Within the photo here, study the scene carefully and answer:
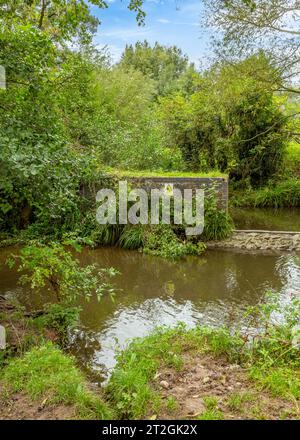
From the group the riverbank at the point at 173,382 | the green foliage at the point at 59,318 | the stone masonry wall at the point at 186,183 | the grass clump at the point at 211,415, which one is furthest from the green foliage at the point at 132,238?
the grass clump at the point at 211,415

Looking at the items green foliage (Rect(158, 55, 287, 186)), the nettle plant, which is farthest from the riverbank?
green foliage (Rect(158, 55, 287, 186))

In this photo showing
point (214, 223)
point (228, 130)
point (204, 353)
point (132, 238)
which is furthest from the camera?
point (228, 130)

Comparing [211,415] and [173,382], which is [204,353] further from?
[211,415]

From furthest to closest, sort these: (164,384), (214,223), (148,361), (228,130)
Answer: (228,130)
(214,223)
(148,361)
(164,384)

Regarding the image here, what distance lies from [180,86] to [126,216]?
15736 millimetres

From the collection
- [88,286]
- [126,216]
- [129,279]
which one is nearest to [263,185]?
[126,216]

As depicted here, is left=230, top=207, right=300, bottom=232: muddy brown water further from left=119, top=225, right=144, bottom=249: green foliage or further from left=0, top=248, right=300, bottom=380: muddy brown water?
left=119, top=225, right=144, bottom=249: green foliage

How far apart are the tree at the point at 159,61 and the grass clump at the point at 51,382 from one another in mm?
23090

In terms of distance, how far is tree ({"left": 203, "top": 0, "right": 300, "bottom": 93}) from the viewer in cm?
992

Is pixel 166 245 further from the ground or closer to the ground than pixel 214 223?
closer to the ground

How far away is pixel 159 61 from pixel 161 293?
82.8 ft

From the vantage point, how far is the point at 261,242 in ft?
27.6

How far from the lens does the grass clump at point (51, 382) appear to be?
292 centimetres

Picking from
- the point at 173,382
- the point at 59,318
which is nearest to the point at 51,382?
the point at 173,382
